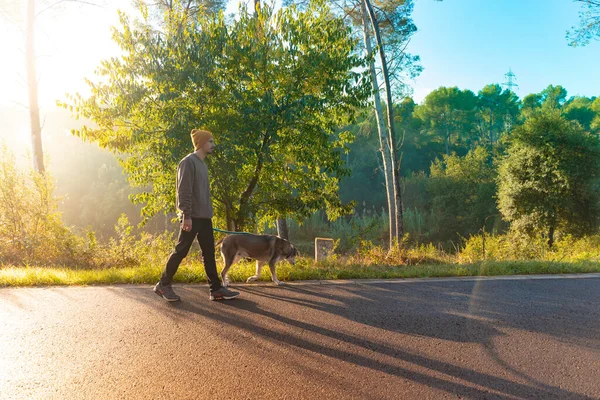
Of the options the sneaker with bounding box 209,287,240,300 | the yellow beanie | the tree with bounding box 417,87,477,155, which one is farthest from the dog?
the tree with bounding box 417,87,477,155

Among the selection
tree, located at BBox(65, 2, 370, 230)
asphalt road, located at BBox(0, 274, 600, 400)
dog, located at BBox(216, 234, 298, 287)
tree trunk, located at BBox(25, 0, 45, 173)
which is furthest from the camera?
tree trunk, located at BBox(25, 0, 45, 173)

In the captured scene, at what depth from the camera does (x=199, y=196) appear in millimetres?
4875

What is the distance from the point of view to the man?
4.72 metres

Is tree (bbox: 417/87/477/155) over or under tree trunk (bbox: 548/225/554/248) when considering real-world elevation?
over

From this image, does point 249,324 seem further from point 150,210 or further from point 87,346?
point 150,210

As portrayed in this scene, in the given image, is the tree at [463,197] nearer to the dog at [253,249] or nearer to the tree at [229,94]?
the tree at [229,94]

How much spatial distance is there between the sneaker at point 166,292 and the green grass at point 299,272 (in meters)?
0.91

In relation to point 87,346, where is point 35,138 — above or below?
above

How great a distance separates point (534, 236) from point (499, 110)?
5220 cm

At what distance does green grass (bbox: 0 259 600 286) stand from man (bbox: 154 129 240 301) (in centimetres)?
100

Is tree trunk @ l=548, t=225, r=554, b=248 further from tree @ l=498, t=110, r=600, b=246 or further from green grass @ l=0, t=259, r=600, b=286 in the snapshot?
green grass @ l=0, t=259, r=600, b=286

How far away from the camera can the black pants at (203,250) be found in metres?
4.84

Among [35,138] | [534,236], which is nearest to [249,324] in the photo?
[35,138]

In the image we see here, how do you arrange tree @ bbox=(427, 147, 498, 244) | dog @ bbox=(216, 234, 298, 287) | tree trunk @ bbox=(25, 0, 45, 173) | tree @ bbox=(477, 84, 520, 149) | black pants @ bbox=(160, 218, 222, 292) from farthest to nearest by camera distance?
1. tree @ bbox=(477, 84, 520, 149)
2. tree @ bbox=(427, 147, 498, 244)
3. tree trunk @ bbox=(25, 0, 45, 173)
4. dog @ bbox=(216, 234, 298, 287)
5. black pants @ bbox=(160, 218, 222, 292)
